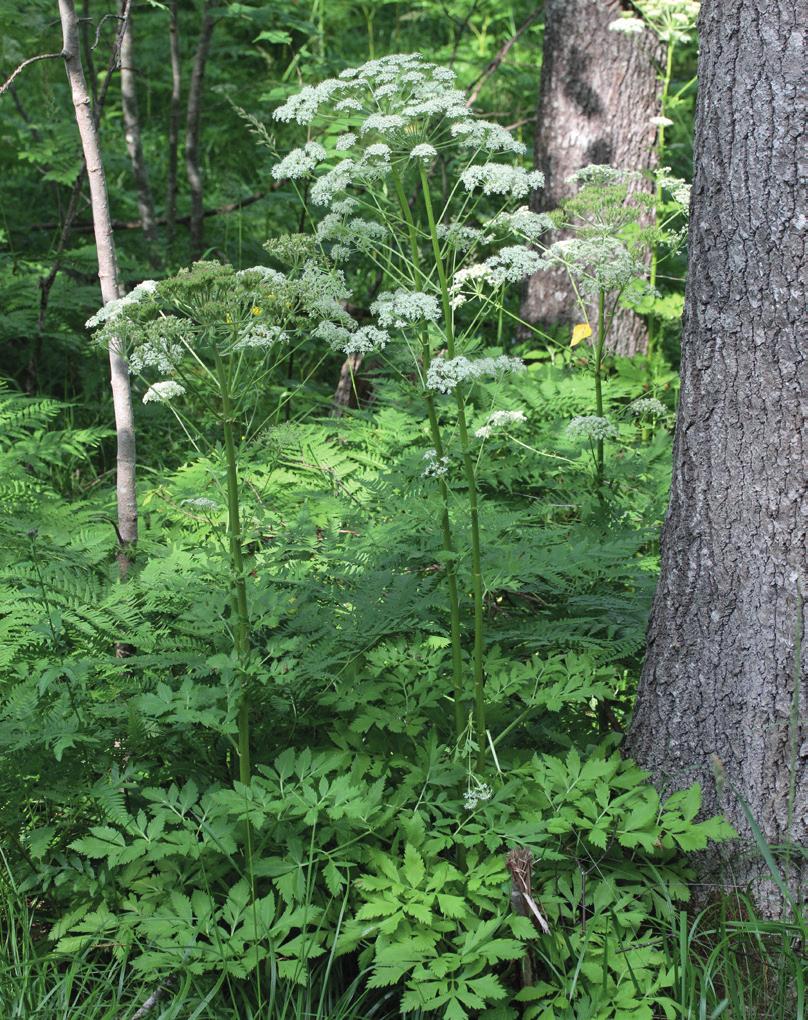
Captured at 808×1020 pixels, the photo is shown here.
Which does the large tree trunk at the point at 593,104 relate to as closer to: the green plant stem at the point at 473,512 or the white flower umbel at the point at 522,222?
the white flower umbel at the point at 522,222

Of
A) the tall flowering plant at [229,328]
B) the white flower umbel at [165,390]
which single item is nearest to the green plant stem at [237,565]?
the tall flowering plant at [229,328]

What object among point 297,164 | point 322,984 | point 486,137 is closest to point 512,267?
point 486,137

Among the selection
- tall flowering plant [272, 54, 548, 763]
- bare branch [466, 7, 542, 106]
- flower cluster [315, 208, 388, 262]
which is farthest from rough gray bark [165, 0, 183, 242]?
flower cluster [315, 208, 388, 262]

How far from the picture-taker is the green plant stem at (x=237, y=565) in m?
2.13

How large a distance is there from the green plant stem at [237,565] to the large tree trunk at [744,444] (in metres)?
1.01

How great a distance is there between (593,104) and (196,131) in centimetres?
219

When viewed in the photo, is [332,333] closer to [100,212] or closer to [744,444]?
[744,444]

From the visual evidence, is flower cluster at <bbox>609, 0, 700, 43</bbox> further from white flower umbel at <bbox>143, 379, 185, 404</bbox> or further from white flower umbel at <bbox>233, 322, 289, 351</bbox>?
white flower umbel at <bbox>143, 379, 185, 404</bbox>

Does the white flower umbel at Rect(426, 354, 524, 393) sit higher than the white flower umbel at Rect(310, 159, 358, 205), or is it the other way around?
the white flower umbel at Rect(310, 159, 358, 205)

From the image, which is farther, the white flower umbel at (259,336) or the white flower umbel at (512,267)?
the white flower umbel at (512,267)

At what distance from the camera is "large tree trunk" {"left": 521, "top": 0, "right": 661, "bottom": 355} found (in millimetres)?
5348

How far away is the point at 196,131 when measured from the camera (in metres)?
5.71

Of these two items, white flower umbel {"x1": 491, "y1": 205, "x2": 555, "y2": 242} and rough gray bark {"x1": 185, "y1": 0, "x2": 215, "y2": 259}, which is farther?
rough gray bark {"x1": 185, "y1": 0, "x2": 215, "y2": 259}

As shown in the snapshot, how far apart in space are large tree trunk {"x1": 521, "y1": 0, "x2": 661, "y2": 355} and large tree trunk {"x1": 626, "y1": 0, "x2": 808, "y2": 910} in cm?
315
